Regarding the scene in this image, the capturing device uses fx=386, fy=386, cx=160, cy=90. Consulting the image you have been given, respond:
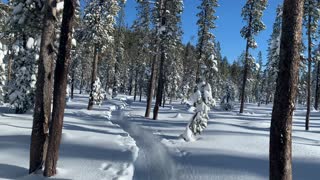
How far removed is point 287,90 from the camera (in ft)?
21.7

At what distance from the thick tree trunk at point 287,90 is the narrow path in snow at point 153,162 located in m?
5.58

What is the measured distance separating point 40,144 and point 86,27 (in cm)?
2589

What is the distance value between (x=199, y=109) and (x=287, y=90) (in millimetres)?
12320

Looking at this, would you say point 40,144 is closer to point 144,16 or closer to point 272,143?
point 272,143

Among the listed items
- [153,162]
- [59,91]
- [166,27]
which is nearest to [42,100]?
[59,91]

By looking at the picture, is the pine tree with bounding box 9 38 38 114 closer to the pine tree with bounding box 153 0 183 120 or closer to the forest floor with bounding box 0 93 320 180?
the forest floor with bounding box 0 93 320 180

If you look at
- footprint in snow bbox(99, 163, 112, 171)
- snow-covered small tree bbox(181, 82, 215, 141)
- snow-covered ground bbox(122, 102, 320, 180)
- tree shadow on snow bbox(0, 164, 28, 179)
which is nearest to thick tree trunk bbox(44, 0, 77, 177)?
tree shadow on snow bbox(0, 164, 28, 179)

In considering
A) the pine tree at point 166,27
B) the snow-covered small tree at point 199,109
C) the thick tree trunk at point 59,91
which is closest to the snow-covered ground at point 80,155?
the thick tree trunk at point 59,91

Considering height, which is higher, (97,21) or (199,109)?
(97,21)

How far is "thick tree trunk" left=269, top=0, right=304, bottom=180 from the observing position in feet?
21.7

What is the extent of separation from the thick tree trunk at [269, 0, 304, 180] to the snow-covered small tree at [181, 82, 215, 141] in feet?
39.2

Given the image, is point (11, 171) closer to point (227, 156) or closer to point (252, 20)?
point (227, 156)

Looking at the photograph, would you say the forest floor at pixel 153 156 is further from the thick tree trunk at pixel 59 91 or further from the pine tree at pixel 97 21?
the pine tree at pixel 97 21

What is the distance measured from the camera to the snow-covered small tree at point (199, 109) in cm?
1877
